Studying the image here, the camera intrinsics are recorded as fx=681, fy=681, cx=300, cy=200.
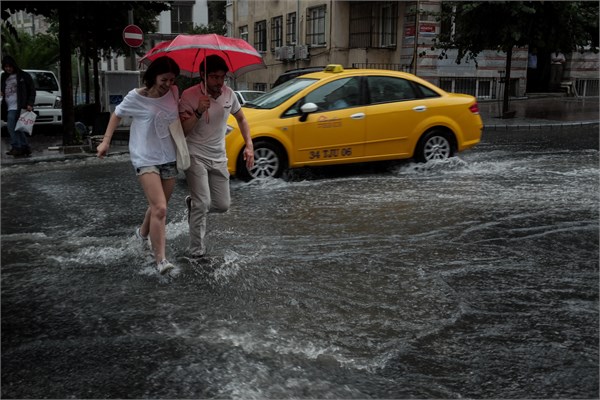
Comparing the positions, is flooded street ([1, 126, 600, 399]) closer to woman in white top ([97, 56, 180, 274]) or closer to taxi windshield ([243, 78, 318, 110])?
woman in white top ([97, 56, 180, 274])

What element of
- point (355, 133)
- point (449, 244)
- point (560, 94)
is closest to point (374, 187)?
point (355, 133)

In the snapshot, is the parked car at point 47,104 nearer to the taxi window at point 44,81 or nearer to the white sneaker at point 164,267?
the taxi window at point 44,81

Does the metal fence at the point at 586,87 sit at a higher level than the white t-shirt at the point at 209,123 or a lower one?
higher

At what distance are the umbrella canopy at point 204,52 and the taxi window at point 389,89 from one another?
442 cm

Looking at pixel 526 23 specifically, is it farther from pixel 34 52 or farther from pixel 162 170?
pixel 34 52

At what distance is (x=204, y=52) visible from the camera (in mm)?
5789

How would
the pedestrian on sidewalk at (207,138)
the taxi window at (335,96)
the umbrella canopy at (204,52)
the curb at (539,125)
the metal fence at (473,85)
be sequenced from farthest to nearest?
the metal fence at (473,85) < the curb at (539,125) < the taxi window at (335,96) < the pedestrian on sidewalk at (207,138) < the umbrella canopy at (204,52)

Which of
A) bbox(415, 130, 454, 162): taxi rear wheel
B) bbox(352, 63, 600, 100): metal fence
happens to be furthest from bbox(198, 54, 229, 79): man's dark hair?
bbox(352, 63, 600, 100): metal fence

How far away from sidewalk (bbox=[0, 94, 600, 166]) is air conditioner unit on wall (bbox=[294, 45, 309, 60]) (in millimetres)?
8881

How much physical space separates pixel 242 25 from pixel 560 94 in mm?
20107

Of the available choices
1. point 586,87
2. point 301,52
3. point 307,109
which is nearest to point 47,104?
point 307,109

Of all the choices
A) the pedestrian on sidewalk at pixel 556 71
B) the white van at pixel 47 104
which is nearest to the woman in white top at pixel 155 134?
the white van at pixel 47 104

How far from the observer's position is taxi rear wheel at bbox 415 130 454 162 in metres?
10.8

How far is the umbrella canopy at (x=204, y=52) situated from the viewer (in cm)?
543
